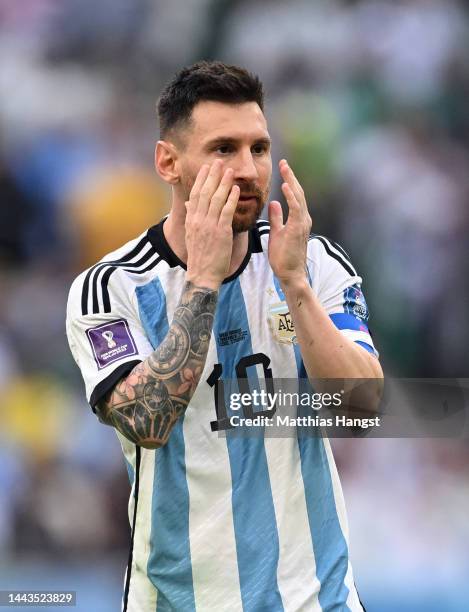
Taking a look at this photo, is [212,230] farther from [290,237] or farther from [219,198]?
[290,237]

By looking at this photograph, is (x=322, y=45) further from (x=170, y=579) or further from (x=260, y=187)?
(x=170, y=579)

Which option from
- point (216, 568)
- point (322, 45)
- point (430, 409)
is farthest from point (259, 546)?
point (322, 45)

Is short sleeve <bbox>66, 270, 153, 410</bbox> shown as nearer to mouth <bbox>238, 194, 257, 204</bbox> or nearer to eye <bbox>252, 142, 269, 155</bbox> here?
mouth <bbox>238, 194, 257, 204</bbox>

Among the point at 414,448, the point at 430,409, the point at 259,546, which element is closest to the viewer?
Result: the point at 259,546

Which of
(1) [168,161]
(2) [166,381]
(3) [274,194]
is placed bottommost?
(2) [166,381]

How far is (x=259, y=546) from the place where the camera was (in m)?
2.94

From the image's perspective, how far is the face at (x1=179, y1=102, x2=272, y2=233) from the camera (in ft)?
9.68

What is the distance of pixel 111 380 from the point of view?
287 centimetres

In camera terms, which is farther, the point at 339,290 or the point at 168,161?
the point at 168,161

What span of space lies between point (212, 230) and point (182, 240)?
0.35 m

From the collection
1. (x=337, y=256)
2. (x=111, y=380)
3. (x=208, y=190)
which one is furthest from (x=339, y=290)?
(x=111, y=380)

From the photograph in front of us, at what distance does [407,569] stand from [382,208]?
215 centimetres

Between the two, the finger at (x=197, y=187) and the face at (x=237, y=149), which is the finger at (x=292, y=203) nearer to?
the face at (x=237, y=149)

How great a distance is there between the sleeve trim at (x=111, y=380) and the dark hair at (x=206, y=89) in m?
0.80
